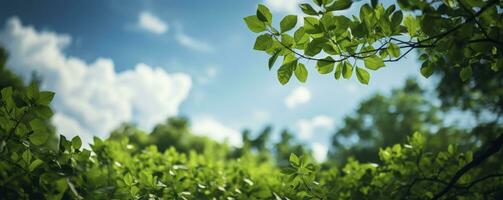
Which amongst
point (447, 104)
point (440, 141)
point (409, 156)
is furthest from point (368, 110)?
point (409, 156)

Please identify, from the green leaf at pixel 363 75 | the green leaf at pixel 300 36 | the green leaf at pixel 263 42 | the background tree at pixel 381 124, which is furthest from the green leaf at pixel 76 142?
the background tree at pixel 381 124

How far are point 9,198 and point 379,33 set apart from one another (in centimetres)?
217

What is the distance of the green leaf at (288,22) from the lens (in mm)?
1744

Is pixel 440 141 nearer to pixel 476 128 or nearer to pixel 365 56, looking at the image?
pixel 476 128

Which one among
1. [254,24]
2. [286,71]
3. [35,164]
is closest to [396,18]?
[286,71]

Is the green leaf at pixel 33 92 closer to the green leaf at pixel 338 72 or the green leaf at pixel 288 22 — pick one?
the green leaf at pixel 288 22

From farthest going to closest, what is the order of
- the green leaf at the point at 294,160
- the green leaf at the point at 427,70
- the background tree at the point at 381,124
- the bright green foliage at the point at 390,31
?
the background tree at the point at 381,124 < the green leaf at the point at 294,160 < the green leaf at the point at 427,70 < the bright green foliage at the point at 390,31

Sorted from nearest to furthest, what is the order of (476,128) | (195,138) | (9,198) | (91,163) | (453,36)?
(453,36)
(9,198)
(91,163)
(476,128)
(195,138)

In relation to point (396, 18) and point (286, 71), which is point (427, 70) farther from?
point (286, 71)

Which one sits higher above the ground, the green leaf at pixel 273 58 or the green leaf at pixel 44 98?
the green leaf at pixel 273 58

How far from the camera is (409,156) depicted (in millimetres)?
3660

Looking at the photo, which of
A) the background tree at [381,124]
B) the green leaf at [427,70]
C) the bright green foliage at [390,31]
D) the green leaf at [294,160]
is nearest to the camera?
the bright green foliage at [390,31]

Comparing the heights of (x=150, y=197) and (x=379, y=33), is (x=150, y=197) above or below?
below

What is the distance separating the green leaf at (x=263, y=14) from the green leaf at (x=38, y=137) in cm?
134
